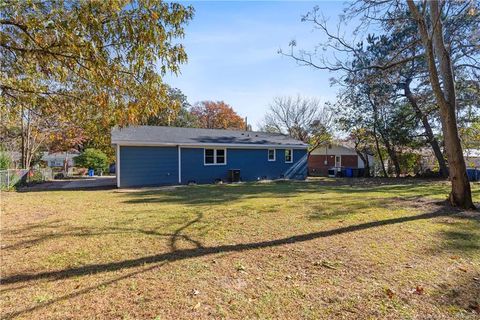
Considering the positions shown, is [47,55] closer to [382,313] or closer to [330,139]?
[382,313]

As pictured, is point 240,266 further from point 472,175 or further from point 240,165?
point 472,175

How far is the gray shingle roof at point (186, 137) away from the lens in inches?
625

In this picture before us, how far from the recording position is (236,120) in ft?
153

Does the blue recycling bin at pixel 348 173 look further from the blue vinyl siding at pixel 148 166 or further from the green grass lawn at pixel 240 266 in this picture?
the green grass lawn at pixel 240 266

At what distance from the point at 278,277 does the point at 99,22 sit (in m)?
3.73

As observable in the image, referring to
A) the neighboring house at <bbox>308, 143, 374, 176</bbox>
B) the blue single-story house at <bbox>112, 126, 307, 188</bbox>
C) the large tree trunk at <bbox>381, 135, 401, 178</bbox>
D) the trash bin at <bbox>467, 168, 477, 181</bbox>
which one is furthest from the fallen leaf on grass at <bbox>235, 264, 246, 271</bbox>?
the neighboring house at <bbox>308, 143, 374, 176</bbox>

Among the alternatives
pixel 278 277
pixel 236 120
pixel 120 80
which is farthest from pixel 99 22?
pixel 236 120

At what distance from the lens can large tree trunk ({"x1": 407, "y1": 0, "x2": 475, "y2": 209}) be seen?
8250 mm

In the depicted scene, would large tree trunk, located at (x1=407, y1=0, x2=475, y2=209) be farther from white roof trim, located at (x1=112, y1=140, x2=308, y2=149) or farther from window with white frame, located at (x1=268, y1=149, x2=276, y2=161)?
window with white frame, located at (x1=268, y1=149, x2=276, y2=161)

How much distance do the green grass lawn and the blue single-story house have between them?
27.4 ft

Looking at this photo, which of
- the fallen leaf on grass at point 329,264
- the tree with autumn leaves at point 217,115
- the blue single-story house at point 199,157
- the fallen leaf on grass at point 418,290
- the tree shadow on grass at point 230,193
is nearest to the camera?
the fallen leaf on grass at point 418,290

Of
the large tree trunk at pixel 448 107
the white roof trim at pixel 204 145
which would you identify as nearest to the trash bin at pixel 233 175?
the white roof trim at pixel 204 145

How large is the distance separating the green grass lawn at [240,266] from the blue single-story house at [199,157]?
8.34 meters

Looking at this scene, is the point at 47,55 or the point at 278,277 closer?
the point at 278,277
